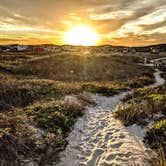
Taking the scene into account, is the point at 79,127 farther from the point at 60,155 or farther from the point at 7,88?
the point at 7,88

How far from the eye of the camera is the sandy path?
24.6 ft

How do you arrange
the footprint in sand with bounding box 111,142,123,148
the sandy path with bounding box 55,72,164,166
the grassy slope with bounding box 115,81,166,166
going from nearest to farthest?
the sandy path with bounding box 55,72,164,166 < the footprint in sand with bounding box 111,142,123,148 < the grassy slope with bounding box 115,81,166,166

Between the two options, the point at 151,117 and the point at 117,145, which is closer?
the point at 117,145

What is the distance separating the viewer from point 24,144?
7.94 meters

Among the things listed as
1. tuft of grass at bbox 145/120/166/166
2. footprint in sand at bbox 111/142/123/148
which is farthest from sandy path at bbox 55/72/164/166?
tuft of grass at bbox 145/120/166/166

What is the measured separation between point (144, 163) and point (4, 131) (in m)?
4.66

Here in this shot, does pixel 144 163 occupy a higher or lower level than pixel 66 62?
lower

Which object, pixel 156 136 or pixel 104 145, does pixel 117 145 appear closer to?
pixel 104 145

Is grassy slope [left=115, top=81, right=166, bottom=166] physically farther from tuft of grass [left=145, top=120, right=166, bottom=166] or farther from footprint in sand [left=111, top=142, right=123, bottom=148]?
footprint in sand [left=111, top=142, right=123, bottom=148]

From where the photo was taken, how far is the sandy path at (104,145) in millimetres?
7500

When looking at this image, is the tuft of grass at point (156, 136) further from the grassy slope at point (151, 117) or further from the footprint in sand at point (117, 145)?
the footprint in sand at point (117, 145)

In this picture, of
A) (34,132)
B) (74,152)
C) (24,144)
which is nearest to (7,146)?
(24,144)

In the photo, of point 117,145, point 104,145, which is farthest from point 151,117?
point 104,145

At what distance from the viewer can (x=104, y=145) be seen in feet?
28.7
